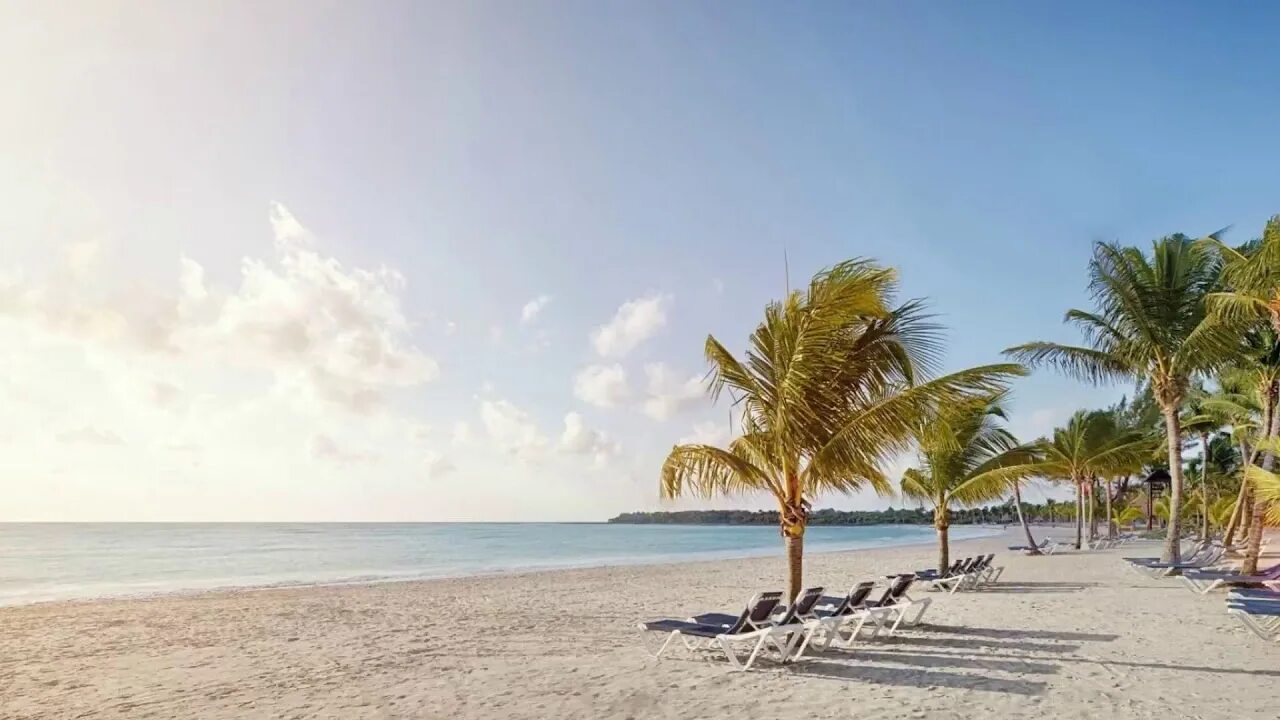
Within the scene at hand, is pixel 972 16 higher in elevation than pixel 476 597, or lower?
higher

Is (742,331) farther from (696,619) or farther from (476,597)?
(476,597)

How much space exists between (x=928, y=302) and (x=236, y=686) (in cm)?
796

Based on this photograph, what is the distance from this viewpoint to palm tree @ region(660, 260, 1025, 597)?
8031 millimetres

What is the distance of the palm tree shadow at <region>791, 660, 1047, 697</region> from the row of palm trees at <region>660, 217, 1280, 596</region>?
894 millimetres

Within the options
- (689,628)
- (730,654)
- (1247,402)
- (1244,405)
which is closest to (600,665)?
(689,628)

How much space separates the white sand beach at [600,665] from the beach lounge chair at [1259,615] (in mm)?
224

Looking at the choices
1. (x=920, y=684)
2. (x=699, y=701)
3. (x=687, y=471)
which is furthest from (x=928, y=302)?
(x=699, y=701)

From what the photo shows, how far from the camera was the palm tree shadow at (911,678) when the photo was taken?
644 centimetres

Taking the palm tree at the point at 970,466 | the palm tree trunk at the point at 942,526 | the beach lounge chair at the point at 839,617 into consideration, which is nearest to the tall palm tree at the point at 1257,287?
the palm tree at the point at 970,466

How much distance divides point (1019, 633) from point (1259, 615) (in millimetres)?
2293

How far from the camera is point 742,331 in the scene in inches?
347

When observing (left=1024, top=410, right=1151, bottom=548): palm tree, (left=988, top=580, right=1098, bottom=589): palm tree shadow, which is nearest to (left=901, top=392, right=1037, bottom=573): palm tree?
(left=988, top=580, right=1098, bottom=589): palm tree shadow

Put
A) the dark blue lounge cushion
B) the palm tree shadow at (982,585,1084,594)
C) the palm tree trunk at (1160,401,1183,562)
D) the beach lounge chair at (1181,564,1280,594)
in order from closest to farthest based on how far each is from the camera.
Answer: the dark blue lounge cushion
the beach lounge chair at (1181,564,1280,594)
the palm tree shadow at (982,585,1084,594)
the palm tree trunk at (1160,401,1183,562)

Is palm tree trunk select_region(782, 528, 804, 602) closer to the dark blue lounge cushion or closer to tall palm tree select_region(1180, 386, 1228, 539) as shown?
the dark blue lounge cushion
